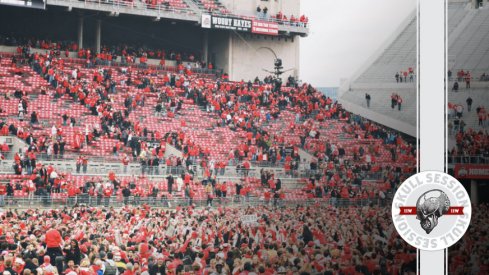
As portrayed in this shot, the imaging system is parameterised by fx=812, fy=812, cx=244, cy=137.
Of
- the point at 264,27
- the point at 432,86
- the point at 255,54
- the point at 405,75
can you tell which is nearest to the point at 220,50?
the point at 255,54

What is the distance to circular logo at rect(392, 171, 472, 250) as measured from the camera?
4.92 m

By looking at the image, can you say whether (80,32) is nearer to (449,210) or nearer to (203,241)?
(203,241)

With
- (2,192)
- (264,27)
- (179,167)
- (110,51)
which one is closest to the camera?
(2,192)

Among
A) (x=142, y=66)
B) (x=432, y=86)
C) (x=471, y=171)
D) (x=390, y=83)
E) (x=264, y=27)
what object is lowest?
(x=471, y=171)

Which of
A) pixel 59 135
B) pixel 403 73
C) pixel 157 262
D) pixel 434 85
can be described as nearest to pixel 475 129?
pixel 403 73

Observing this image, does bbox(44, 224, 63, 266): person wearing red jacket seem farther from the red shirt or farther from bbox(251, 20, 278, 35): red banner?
bbox(251, 20, 278, 35): red banner

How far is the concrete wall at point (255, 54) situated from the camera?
650 centimetres

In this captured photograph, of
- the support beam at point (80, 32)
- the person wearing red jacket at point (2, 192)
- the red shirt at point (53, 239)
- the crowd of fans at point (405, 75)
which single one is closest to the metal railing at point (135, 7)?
the support beam at point (80, 32)

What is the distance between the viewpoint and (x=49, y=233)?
504 cm

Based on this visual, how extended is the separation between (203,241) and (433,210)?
4.97ft

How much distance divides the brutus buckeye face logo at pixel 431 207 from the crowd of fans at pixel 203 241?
27 centimetres

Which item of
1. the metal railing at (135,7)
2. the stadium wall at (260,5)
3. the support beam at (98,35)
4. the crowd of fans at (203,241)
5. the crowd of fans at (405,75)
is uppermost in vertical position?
the stadium wall at (260,5)

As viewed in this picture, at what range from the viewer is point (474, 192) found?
5629 millimetres

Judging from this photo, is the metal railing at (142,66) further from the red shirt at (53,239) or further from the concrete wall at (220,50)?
the red shirt at (53,239)
